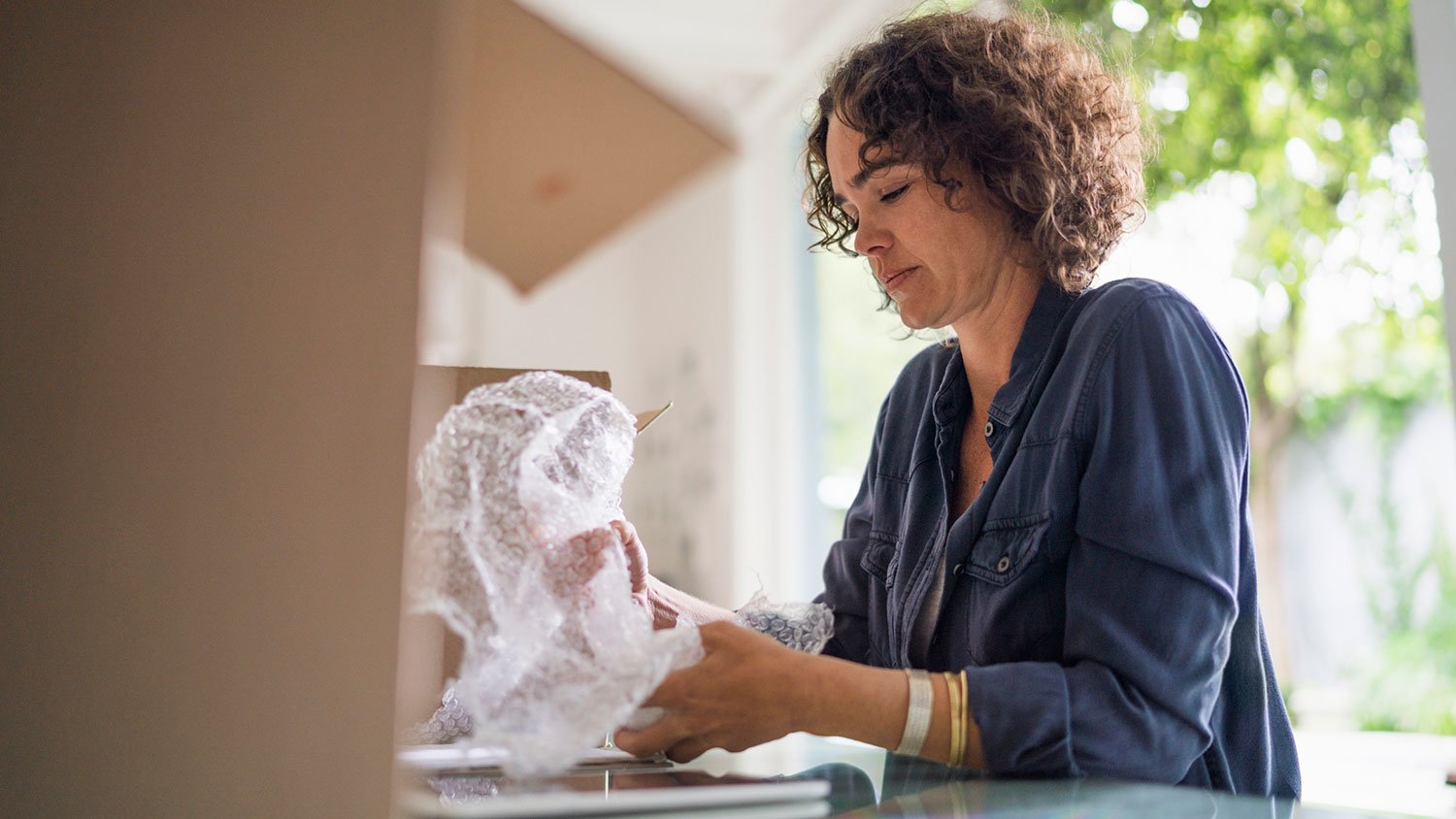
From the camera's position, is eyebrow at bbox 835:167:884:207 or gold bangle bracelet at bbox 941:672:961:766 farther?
eyebrow at bbox 835:167:884:207

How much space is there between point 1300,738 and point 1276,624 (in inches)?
24.7

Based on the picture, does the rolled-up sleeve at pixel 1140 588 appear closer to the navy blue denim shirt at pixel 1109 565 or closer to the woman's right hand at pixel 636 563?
the navy blue denim shirt at pixel 1109 565

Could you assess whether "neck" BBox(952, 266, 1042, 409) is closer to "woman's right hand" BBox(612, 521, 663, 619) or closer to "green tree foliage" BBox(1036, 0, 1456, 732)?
"woman's right hand" BBox(612, 521, 663, 619)

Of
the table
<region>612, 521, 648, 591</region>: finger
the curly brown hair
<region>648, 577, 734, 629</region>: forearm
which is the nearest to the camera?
the table

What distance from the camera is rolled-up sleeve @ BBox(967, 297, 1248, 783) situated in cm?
79

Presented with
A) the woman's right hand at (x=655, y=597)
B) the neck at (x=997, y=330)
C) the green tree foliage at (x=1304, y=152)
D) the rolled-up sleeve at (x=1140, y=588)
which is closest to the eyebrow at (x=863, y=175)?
the neck at (x=997, y=330)

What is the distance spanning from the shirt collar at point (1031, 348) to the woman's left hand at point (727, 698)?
0.40 metres

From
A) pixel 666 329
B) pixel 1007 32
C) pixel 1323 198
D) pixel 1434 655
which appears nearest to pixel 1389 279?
pixel 1323 198

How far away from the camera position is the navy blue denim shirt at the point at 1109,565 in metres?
0.80

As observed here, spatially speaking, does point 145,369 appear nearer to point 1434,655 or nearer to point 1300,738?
point 1300,738

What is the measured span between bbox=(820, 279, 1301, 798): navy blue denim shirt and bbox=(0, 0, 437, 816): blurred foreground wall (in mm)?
498

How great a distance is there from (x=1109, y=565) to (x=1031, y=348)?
29 centimetres

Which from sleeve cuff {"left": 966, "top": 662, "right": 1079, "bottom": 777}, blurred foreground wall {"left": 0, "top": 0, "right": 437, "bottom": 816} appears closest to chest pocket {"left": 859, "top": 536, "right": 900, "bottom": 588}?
sleeve cuff {"left": 966, "top": 662, "right": 1079, "bottom": 777}

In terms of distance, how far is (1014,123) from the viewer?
1139 mm
